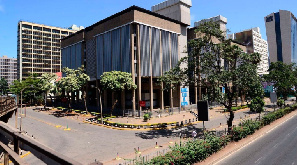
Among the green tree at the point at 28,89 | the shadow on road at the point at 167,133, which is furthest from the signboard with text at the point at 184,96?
the green tree at the point at 28,89

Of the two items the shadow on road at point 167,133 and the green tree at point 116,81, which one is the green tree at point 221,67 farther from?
the green tree at point 116,81

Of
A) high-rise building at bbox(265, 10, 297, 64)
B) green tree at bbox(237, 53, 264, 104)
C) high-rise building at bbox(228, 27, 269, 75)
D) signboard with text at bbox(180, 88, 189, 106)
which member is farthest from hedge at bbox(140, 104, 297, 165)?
high-rise building at bbox(265, 10, 297, 64)

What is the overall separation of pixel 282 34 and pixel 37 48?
195818 millimetres

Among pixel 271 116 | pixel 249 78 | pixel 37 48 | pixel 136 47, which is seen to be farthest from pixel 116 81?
pixel 37 48

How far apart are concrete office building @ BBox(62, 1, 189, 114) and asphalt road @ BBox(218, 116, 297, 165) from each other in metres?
33.7

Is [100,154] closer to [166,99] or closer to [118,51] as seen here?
[118,51]

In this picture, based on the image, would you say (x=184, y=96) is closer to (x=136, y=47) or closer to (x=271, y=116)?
(x=136, y=47)

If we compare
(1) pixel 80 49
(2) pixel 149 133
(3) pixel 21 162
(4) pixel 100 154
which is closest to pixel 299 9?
(3) pixel 21 162

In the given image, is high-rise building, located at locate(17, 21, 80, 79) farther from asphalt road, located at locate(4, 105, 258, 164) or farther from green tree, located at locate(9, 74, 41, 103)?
asphalt road, located at locate(4, 105, 258, 164)

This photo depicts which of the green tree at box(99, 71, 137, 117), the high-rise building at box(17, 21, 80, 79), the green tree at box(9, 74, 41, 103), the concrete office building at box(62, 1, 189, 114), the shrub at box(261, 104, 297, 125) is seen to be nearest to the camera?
the shrub at box(261, 104, 297, 125)

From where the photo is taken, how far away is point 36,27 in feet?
435

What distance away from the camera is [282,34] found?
178 m

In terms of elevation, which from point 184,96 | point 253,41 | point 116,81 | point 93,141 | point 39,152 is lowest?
point 93,141

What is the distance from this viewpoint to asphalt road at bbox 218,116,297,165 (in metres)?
20.2
